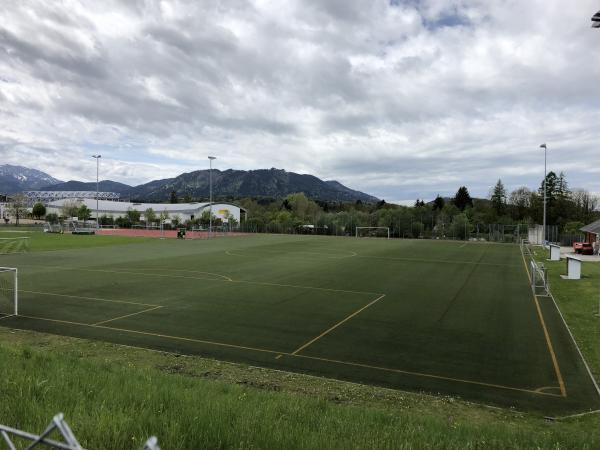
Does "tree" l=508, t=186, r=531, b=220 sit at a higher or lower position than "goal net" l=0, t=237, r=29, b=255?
higher

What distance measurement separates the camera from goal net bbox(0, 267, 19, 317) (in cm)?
1610

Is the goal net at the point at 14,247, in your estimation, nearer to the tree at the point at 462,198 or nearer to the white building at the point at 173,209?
the white building at the point at 173,209

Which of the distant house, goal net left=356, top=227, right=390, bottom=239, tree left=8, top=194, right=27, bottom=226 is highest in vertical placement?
tree left=8, top=194, right=27, bottom=226

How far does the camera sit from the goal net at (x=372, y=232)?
89.1 m

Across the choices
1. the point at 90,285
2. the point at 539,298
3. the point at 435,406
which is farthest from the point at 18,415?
the point at 539,298

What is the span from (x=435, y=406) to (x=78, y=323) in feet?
38.2

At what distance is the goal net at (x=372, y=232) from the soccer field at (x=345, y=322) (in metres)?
60.6

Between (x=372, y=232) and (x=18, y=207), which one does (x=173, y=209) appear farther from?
(x=372, y=232)

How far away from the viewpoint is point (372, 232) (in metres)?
91.3

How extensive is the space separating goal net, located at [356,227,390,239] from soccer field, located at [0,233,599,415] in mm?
60556

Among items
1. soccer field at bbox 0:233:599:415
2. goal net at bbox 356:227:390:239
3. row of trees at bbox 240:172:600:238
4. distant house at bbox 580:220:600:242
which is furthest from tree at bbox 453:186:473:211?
soccer field at bbox 0:233:599:415

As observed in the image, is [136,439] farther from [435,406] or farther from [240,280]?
[240,280]

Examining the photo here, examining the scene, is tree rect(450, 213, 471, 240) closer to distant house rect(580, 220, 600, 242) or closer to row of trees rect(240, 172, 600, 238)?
row of trees rect(240, 172, 600, 238)

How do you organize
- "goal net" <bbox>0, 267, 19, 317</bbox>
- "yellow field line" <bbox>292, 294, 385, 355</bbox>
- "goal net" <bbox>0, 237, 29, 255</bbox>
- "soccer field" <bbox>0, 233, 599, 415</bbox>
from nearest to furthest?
1. "soccer field" <bbox>0, 233, 599, 415</bbox>
2. "yellow field line" <bbox>292, 294, 385, 355</bbox>
3. "goal net" <bbox>0, 267, 19, 317</bbox>
4. "goal net" <bbox>0, 237, 29, 255</bbox>
